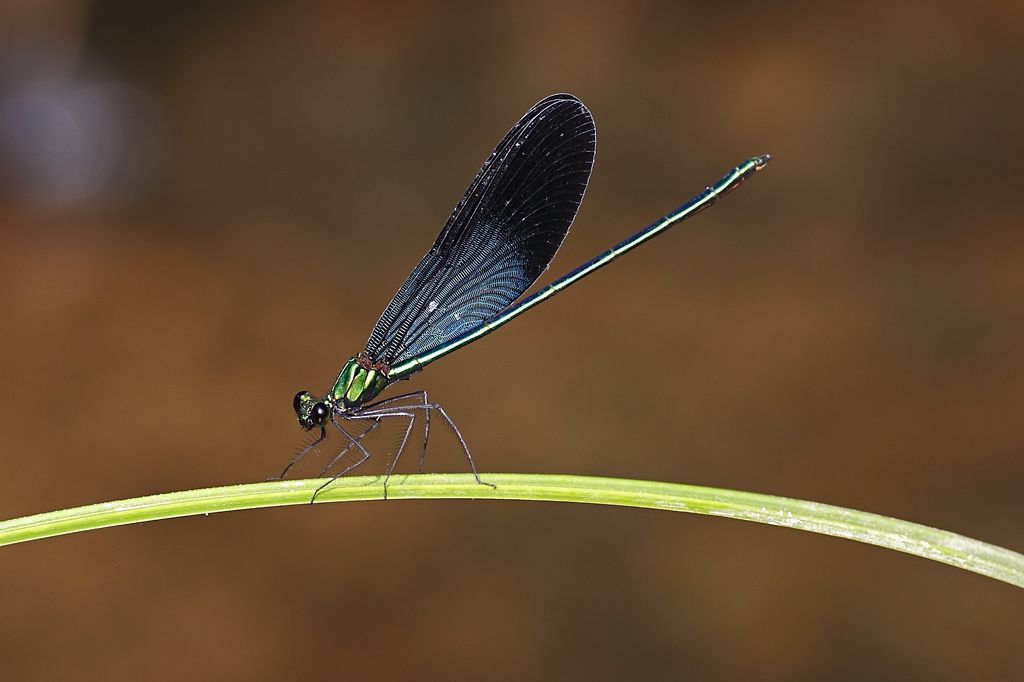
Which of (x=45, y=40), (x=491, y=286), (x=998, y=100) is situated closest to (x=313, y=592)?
(x=491, y=286)

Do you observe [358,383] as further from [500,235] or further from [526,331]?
[526,331]

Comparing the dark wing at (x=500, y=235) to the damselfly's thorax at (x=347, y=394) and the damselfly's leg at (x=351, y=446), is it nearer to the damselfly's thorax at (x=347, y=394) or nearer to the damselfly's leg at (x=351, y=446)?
the damselfly's thorax at (x=347, y=394)

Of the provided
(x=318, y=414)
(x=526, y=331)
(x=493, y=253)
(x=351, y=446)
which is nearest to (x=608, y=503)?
(x=351, y=446)

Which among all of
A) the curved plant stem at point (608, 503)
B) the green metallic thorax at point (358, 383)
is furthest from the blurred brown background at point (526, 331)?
the curved plant stem at point (608, 503)

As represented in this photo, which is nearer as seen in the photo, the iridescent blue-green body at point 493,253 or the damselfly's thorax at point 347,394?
the damselfly's thorax at point 347,394

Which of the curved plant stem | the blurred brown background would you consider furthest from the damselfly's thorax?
the blurred brown background

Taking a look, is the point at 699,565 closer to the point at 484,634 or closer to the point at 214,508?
the point at 484,634

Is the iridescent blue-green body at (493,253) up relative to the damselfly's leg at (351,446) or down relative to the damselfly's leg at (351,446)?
up
